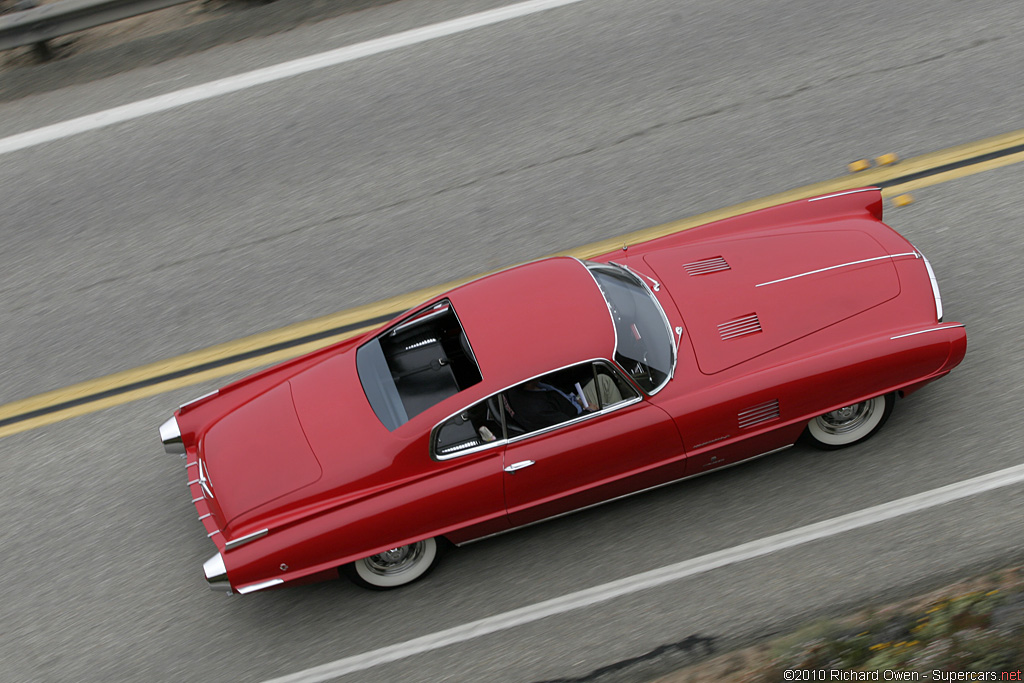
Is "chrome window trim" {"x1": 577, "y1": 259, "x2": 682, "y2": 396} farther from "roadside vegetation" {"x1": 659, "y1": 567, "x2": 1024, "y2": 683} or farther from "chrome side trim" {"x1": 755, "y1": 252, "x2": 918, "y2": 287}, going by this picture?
"roadside vegetation" {"x1": 659, "y1": 567, "x2": 1024, "y2": 683}

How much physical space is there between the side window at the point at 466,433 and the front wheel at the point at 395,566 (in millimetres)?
627

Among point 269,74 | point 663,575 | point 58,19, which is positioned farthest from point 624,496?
point 58,19

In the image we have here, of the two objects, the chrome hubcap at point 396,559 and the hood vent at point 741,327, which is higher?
the hood vent at point 741,327

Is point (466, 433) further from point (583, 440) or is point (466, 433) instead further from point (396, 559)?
point (396, 559)

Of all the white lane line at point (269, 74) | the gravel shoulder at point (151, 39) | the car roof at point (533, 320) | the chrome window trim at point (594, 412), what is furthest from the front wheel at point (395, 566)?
the gravel shoulder at point (151, 39)

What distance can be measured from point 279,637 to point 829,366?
12.2 feet

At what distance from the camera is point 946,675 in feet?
14.9

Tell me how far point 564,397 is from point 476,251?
2393 mm

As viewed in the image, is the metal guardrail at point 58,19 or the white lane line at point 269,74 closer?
the white lane line at point 269,74

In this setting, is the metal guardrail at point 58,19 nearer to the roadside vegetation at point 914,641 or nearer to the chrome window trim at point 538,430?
the chrome window trim at point 538,430

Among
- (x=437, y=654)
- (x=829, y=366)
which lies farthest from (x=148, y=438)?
(x=829, y=366)

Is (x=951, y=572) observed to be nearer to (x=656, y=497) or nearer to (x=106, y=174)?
(x=656, y=497)

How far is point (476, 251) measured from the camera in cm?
735

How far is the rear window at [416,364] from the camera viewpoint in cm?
533
